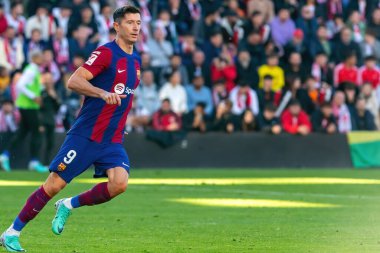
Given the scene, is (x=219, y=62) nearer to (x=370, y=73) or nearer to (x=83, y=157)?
(x=370, y=73)

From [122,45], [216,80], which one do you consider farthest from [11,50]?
[122,45]

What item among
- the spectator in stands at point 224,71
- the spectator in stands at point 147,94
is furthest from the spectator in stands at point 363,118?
the spectator in stands at point 147,94

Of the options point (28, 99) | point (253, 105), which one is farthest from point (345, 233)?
point (253, 105)

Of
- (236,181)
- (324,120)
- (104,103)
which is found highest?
(104,103)

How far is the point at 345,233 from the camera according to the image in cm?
1245

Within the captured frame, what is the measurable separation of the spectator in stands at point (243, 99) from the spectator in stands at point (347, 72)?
2790mm

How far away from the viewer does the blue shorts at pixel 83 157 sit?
10.7 meters

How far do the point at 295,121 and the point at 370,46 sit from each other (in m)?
4.49

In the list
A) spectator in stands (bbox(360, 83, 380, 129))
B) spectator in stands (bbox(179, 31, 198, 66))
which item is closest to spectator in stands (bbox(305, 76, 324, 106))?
spectator in stands (bbox(360, 83, 380, 129))

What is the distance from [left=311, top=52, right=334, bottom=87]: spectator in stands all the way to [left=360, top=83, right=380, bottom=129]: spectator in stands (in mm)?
929

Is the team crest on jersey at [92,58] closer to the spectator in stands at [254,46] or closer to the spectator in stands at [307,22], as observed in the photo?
the spectator in stands at [254,46]

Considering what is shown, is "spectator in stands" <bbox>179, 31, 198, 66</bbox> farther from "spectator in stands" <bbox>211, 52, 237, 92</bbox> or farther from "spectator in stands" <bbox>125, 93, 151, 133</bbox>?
"spectator in stands" <bbox>125, 93, 151, 133</bbox>

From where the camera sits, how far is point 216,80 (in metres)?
27.1

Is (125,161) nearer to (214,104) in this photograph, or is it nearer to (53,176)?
(53,176)
